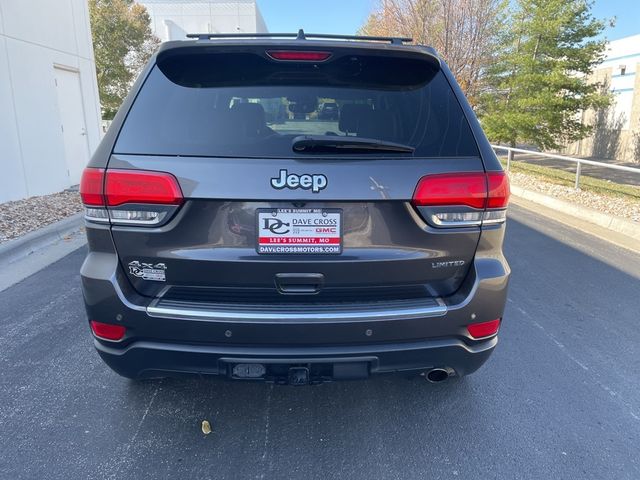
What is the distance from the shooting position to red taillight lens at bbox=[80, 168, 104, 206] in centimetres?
199

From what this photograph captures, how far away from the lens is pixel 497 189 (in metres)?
2.09

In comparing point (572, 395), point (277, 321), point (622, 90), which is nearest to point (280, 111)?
point (277, 321)

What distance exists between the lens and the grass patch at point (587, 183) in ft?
30.0

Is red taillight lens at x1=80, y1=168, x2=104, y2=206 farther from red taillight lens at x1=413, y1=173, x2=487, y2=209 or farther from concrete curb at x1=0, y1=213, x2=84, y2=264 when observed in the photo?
concrete curb at x1=0, y1=213, x2=84, y2=264

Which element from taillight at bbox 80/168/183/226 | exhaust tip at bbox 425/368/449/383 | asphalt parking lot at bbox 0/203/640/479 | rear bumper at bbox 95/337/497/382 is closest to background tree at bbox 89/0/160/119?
asphalt parking lot at bbox 0/203/640/479

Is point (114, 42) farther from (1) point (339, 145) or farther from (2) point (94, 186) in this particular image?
(1) point (339, 145)

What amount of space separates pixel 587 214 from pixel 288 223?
7.34 metres

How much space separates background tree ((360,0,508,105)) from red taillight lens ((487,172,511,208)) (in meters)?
14.4

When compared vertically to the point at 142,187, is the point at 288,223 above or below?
below

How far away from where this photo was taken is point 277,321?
6.52ft

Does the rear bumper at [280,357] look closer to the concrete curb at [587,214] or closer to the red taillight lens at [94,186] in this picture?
the red taillight lens at [94,186]

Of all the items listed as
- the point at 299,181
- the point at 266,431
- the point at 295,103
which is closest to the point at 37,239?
the point at 266,431

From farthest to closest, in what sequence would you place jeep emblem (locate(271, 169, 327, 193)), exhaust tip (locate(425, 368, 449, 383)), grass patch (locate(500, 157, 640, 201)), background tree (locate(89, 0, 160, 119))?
background tree (locate(89, 0, 160, 119))
grass patch (locate(500, 157, 640, 201))
exhaust tip (locate(425, 368, 449, 383))
jeep emblem (locate(271, 169, 327, 193))

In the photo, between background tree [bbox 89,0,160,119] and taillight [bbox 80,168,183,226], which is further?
background tree [bbox 89,0,160,119]
